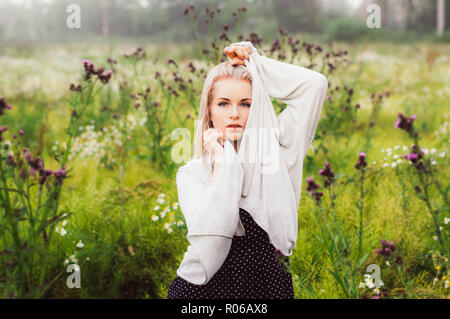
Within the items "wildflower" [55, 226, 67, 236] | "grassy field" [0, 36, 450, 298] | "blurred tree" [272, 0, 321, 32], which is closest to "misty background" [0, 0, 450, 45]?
"blurred tree" [272, 0, 321, 32]

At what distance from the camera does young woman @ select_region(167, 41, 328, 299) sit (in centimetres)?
152

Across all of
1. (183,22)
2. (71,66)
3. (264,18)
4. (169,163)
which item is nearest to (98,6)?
(183,22)

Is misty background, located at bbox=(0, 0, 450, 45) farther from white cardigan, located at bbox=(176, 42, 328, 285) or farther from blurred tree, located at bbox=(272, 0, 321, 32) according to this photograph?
white cardigan, located at bbox=(176, 42, 328, 285)

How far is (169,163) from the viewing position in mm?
3656

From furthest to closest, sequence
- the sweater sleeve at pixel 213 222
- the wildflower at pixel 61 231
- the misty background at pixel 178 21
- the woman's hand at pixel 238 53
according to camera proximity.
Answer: the misty background at pixel 178 21 < the wildflower at pixel 61 231 < the woman's hand at pixel 238 53 < the sweater sleeve at pixel 213 222

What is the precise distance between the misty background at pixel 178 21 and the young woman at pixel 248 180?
15890 millimetres

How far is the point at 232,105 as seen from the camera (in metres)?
1.74

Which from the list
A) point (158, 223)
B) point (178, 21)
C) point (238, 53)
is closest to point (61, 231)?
point (158, 223)

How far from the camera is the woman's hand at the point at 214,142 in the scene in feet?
5.33

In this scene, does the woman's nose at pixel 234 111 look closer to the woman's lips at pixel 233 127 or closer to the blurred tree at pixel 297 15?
the woman's lips at pixel 233 127

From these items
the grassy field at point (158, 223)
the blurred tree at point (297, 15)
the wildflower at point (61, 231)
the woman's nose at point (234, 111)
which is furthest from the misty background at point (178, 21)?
the woman's nose at point (234, 111)

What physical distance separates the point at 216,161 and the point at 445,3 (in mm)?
21173

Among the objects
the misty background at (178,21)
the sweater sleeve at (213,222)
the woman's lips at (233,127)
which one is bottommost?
the sweater sleeve at (213,222)

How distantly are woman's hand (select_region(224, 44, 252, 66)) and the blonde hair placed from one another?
1.1 inches
